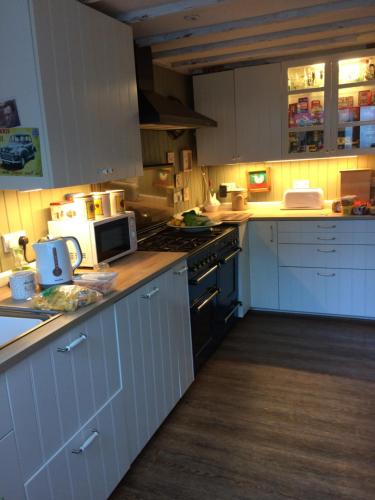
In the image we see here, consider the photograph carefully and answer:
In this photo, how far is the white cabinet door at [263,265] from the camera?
→ 364 cm

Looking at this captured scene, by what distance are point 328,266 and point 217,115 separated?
163 cm

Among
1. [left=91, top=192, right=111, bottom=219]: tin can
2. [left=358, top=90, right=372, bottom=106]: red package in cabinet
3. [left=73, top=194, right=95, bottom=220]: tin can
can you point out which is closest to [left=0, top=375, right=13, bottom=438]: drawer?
[left=73, top=194, right=95, bottom=220]: tin can

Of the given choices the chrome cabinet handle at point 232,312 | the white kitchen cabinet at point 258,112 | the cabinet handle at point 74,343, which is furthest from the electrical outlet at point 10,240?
the white kitchen cabinet at point 258,112

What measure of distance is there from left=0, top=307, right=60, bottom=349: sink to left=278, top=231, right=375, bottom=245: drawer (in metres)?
2.40

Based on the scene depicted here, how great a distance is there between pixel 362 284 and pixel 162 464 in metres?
2.16

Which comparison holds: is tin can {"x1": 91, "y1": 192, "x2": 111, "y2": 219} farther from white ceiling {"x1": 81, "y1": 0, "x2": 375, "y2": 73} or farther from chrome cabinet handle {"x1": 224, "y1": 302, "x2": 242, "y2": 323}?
chrome cabinet handle {"x1": 224, "y1": 302, "x2": 242, "y2": 323}

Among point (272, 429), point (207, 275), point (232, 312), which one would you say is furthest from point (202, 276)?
point (272, 429)

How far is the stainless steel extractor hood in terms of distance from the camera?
2574 millimetres

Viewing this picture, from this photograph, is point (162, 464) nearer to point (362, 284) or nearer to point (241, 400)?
point (241, 400)

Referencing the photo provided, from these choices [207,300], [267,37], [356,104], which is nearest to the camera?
[207,300]

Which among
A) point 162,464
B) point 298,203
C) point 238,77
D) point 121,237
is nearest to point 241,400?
point 162,464

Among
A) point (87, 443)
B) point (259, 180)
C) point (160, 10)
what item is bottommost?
point (87, 443)

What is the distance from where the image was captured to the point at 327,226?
3439 mm

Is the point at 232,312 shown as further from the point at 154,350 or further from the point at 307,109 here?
the point at 307,109
